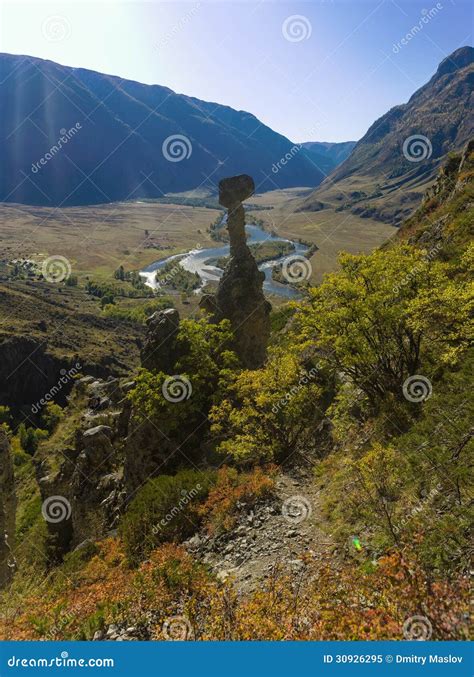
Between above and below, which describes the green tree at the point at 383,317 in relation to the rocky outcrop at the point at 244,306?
above

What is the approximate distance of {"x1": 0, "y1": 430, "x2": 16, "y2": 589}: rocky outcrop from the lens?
22859 millimetres

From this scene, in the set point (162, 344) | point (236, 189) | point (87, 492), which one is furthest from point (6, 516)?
point (236, 189)

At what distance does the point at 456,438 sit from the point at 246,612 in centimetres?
667

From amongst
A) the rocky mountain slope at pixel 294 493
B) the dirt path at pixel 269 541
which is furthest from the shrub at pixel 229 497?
the dirt path at pixel 269 541

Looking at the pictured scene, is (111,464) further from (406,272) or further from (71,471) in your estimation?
(406,272)

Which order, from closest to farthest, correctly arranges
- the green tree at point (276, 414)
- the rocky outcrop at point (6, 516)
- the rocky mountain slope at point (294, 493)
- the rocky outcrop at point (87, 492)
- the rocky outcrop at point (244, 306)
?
the rocky mountain slope at point (294, 493)
the green tree at point (276, 414)
the rocky outcrop at point (87, 492)
the rocky outcrop at point (6, 516)
the rocky outcrop at point (244, 306)

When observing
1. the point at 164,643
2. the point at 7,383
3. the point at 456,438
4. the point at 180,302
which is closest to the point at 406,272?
the point at 456,438

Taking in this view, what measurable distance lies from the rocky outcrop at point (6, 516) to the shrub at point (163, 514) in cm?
1144

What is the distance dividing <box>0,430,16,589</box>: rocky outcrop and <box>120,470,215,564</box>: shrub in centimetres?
1144

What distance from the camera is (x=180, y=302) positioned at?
173m

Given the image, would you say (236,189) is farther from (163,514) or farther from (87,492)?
(163,514)

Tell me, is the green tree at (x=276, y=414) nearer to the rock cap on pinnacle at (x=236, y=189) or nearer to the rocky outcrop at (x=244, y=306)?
the rocky outcrop at (x=244, y=306)

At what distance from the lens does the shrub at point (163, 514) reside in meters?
14.0

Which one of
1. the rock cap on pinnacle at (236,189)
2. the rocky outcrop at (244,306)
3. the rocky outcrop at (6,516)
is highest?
the rock cap on pinnacle at (236,189)
